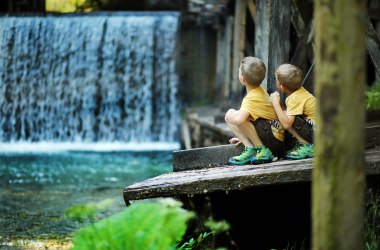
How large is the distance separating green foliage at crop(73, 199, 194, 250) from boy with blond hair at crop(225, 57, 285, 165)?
1747 millimetres

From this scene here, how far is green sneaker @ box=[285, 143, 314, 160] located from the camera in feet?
16.5

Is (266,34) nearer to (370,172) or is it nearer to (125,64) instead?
(370,172)

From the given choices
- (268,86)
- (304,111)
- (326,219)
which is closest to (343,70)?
(326,219)

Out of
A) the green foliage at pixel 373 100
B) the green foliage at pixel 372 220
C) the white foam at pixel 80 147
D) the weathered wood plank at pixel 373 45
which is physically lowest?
the white foam at pixel 80 147

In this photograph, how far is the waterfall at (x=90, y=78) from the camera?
13.9 metres

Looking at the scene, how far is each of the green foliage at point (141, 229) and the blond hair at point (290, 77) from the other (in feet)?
6.25

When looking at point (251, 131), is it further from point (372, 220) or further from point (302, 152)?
point (372, 220)

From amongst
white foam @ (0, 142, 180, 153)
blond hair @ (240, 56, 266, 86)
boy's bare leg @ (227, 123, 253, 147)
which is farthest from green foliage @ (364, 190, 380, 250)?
white foam @ (0, 142, 180, 153)

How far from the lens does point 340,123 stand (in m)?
2.73

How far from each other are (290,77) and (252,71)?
0.26m

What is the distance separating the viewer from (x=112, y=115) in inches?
555

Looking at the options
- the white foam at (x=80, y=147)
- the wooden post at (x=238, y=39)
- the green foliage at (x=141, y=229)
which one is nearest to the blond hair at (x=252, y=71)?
the green foliage at (x=141, y=229)

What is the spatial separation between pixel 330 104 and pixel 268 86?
10.1ft

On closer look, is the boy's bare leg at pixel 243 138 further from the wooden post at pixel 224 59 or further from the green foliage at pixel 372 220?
the wooden post at pixel 224 59
